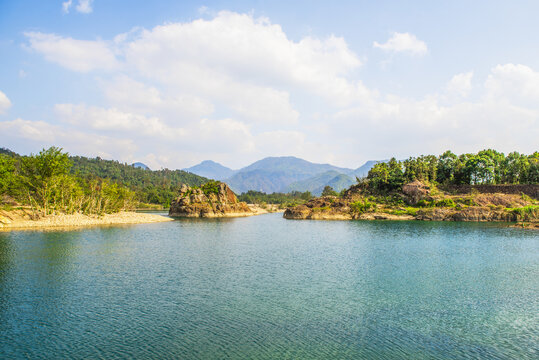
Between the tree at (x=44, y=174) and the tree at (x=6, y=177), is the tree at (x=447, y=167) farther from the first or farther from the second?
the tree at (x=6, y=177)

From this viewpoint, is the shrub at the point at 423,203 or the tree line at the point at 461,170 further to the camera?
the tree line at the point at 461,170

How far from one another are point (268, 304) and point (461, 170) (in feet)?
322

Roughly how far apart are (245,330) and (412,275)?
1690 centimetres

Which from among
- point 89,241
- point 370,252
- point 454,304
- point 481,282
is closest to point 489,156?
point 370,252

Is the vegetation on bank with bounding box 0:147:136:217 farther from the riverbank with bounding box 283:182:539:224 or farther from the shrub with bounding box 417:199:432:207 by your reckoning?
the shrub with bounding box 417:199:432:207

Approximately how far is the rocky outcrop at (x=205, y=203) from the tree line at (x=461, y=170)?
156 ft

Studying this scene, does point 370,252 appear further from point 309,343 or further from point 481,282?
point 309,343

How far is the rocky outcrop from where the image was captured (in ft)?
333

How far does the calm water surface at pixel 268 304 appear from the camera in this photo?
1416 cm

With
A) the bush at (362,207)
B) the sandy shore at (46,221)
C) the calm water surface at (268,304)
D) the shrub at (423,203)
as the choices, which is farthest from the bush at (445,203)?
the sandy shore at (46,221)

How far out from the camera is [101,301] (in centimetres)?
1975

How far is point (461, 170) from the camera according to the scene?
9675cm

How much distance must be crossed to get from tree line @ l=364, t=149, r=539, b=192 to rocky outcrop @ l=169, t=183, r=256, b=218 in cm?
4767

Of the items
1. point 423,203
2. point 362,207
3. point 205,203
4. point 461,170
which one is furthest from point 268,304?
point 461,170
